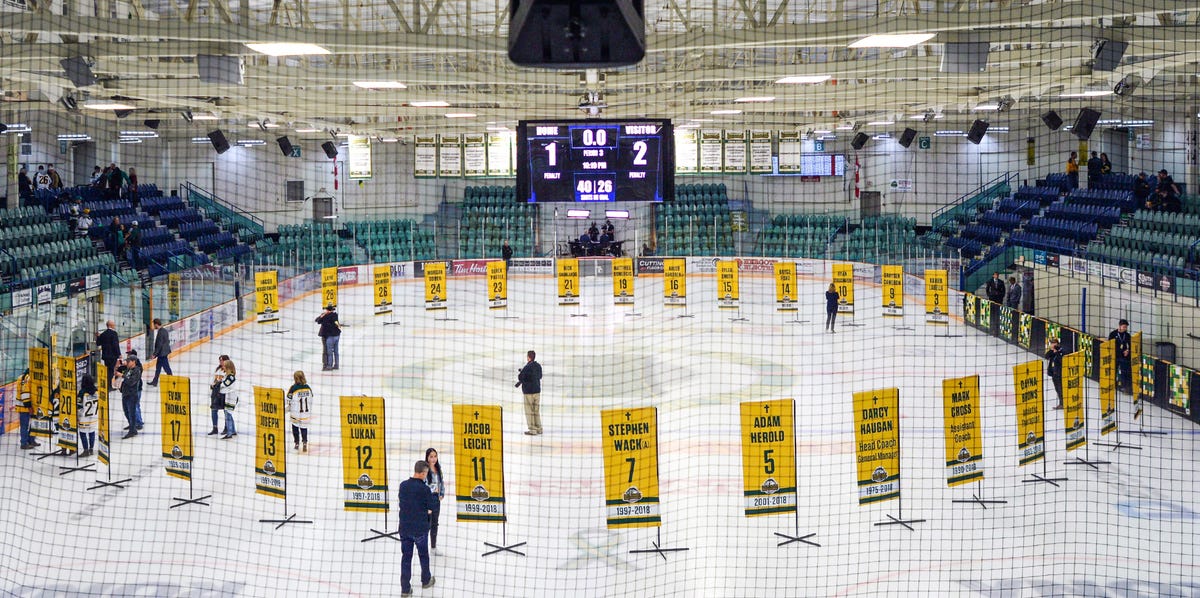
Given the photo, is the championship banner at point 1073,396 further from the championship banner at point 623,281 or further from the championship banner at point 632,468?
the championship banner at point 623,281

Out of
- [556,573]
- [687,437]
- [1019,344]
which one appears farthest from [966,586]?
[1019,344]

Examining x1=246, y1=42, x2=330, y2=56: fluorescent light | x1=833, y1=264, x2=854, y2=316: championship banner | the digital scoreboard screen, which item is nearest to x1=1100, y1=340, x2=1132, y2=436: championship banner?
the digital scoreboard screen

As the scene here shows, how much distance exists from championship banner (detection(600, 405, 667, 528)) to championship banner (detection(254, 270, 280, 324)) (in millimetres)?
16892

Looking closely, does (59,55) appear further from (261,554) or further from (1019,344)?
(1019,344)

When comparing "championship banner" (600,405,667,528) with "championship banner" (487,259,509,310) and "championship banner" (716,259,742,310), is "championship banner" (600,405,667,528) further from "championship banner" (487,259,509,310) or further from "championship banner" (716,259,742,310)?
"championship banner" (487,259,509,310)

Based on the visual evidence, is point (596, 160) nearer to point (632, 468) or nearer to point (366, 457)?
point (632, 468)

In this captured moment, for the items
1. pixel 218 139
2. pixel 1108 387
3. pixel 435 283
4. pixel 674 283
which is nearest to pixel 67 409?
pixel 218 139

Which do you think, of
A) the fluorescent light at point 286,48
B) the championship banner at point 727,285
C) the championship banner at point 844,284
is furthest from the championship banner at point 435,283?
the fluorescent light at point 286,48

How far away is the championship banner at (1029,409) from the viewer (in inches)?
496

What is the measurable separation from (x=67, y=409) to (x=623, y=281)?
1725 centimetres

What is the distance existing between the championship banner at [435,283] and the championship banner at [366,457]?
56.3 feet

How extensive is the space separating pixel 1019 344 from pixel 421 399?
1313cm

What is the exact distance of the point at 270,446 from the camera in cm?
1186

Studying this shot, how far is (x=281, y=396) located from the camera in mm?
11797
